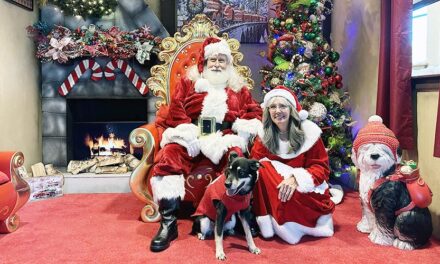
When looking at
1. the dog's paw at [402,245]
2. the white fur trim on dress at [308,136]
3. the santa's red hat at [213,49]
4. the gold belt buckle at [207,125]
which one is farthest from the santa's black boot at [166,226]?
the dog's paw at [402,245]

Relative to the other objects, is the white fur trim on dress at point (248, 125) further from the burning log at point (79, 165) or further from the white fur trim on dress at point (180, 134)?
the burning log at point (79, 165)

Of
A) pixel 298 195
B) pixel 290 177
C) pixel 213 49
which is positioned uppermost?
pixel 213 49

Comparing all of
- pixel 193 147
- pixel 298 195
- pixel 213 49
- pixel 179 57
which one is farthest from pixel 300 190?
pixel 179 57

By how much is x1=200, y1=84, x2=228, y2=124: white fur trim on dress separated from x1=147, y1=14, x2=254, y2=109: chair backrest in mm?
624

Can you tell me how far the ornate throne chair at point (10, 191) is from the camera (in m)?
3.02

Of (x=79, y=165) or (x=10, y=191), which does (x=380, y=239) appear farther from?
(x=79, y=165)

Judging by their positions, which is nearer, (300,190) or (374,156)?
(374,156)

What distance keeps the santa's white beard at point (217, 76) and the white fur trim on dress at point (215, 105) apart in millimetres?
78

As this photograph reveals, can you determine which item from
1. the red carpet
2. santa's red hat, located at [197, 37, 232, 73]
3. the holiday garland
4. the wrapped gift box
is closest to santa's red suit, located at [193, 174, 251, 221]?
the red carpet

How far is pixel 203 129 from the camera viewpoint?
369cm

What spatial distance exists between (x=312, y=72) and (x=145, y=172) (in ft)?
6.94

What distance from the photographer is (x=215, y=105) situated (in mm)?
3756

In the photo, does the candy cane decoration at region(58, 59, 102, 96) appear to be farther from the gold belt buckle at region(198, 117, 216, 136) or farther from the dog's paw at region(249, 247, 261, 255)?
the dog's paw at region(249, 247, 261, 255)

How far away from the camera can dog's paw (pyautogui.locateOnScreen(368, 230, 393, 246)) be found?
2872 mm
